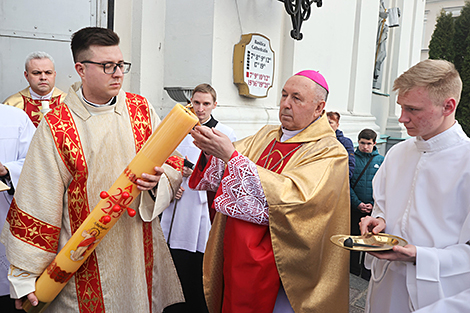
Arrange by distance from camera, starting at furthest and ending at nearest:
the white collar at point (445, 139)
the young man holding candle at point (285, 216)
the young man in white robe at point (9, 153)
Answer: the young man in white robe at point (9, 153) → the young man holding candle at point (285, 216) → the white collar at point (445, 139)

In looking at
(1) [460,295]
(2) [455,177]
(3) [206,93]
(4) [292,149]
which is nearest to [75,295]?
(4) [292,149]

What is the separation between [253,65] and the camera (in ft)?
15.3

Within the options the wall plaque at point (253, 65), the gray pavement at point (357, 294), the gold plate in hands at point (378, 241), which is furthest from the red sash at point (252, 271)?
the wall plaque at point (253, 65)

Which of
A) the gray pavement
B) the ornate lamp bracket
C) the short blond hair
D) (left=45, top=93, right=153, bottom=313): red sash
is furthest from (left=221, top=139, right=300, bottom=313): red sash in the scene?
the ornate lamp bracket

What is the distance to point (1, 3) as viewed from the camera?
3.58 meters

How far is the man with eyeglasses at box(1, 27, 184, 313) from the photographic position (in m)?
1.89

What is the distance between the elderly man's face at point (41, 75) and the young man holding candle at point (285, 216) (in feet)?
6.87

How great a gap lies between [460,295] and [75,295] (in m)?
1.76

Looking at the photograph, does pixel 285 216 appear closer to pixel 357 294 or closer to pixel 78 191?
pixel 78 191

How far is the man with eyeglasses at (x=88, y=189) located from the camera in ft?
6.20

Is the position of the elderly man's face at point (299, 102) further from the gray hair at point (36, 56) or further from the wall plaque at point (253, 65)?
the gray hair at point (36, 56)

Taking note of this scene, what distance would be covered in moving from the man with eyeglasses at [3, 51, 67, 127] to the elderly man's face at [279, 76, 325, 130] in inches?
93.5

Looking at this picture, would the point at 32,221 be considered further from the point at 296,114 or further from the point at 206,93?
the point at 206,93

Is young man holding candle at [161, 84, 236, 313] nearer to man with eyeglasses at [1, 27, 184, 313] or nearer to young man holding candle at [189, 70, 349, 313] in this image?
young man holding candle at [189, 70, 349, 313]
